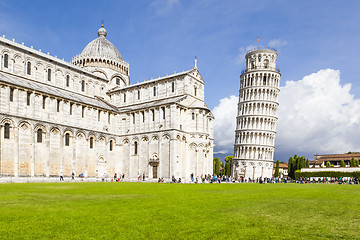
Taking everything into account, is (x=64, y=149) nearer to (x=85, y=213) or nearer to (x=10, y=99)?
(x=10, y=99)

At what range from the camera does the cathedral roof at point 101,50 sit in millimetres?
65125

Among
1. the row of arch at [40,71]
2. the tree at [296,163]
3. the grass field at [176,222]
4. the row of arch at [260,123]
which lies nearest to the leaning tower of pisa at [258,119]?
the row of arch at [260,123]

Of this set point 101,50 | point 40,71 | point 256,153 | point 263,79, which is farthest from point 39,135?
point 263,79

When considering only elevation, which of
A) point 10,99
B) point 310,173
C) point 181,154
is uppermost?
point 10,99

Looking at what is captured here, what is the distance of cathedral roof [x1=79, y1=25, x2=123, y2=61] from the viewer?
2564 inches

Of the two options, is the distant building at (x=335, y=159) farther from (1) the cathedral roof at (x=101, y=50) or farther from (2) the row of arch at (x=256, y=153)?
(1) the cathedral roof at (x=101, y=50)

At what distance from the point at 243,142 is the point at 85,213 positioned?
2988 inches

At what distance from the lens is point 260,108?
82.7m

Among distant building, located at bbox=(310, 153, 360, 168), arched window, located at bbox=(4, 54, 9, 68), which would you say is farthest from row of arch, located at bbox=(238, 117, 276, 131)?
arched window, located at bbox=(4, 54, 9, 68)

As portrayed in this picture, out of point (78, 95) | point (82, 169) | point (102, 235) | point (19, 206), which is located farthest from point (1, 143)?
point (102, 235)

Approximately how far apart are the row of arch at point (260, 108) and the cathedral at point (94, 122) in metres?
29.0

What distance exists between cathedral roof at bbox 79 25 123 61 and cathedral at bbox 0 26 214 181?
54.3 inches

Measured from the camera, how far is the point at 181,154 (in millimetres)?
50281

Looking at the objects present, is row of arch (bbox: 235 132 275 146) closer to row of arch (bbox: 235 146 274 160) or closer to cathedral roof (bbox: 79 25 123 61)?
row of arch (bbox: 235 146 274 160)
